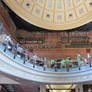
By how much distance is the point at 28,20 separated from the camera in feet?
46.6

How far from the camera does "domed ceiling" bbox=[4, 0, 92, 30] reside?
14414 millimetres

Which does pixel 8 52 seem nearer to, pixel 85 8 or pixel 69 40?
pixel 69 40

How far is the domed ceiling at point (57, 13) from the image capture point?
1441 cm

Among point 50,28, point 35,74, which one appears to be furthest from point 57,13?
point 35,74

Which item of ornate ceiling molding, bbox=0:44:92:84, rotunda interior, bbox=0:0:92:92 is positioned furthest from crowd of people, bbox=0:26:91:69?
rotunda interior, bbox=0:0:92:92

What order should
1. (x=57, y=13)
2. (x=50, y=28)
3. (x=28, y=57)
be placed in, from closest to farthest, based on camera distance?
(x=28, y=57) → (x=50, y=28) → (x=57, y=13)

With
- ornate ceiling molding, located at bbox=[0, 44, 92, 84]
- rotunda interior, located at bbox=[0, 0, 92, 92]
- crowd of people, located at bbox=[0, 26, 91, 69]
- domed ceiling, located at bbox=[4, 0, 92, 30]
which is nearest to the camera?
ornate ceiling molding, located at bbox=[0, 44, 92, 84]

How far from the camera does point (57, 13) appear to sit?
1561cm

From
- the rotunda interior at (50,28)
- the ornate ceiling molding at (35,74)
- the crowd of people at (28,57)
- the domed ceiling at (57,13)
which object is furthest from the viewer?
the domed ceiling at (57,13)

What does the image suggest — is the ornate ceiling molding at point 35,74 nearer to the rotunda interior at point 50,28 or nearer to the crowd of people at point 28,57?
the crowd of people at point 28,57

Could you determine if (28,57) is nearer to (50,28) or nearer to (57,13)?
(50,28)

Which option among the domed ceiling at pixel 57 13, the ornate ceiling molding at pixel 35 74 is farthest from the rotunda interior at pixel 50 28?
the ornate ceiling molding at pixel 35 74

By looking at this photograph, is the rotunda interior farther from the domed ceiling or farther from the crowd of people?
the crowd of people

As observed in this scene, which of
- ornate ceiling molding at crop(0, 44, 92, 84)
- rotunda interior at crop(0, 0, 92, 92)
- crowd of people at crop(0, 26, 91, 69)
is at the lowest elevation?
ornate ceiling molding at crop(0, 44, 92, 84)
